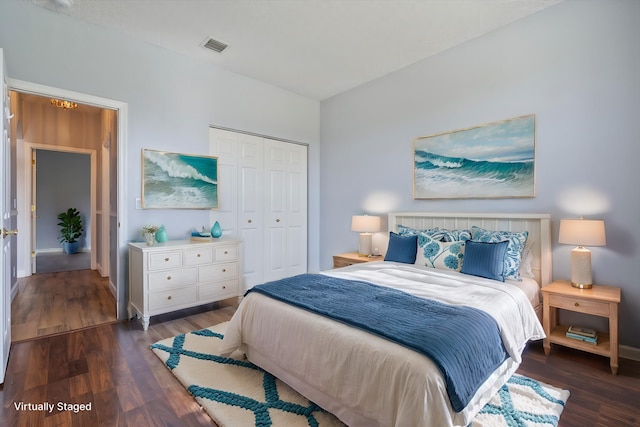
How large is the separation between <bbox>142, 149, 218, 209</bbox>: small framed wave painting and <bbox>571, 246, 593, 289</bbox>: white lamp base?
3.68 m

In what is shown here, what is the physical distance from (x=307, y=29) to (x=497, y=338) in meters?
3.07

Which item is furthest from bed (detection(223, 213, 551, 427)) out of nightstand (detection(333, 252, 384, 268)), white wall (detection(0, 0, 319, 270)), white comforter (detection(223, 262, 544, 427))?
white wall (detection(0, 0, 319, 270))

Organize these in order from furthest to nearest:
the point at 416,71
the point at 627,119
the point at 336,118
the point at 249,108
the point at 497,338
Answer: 1. the point at 336,118
2. the point at 249,108
3. the point at 416,71
4. the point at 627,119
5. the point at 497,338

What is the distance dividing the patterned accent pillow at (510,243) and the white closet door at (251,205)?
9.15 ft

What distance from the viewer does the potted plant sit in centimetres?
719

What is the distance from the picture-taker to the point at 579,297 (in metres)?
2.29

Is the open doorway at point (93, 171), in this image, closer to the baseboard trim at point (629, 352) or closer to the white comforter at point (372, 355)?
the white comforter at point (372, 355)

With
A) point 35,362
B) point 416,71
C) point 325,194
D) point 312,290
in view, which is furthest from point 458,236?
point 35,362

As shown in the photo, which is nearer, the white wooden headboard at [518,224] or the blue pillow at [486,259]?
the blue pillow at [486,259]

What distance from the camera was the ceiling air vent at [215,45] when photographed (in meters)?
3.28

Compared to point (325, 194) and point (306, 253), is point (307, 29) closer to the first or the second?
point (325, 194)

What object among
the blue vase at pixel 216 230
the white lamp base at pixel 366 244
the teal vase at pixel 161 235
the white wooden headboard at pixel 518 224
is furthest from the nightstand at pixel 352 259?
the teal vase at pixel 161 235

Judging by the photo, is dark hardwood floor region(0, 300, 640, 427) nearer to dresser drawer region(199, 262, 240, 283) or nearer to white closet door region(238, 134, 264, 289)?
dresser drawer region(199, 262, 240, 283)

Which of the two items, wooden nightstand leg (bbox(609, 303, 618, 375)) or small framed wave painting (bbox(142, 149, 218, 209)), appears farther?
small framed wave painting (bbox(142, 149, 218, 209))
